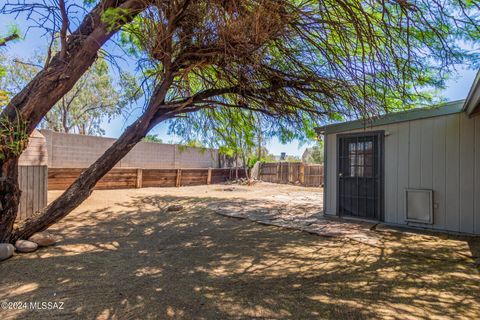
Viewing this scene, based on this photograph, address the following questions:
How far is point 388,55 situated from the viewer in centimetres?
291

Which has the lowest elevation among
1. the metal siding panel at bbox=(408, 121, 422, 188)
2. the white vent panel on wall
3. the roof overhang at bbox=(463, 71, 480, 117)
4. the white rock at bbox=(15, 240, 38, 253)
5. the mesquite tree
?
the white rock at bbox=(15, 240, 38, 253)

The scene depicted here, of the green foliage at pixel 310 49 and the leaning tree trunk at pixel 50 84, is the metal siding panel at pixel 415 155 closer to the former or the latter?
the green foliage at pixel 310 49

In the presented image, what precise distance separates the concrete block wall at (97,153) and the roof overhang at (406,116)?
3.50 meters

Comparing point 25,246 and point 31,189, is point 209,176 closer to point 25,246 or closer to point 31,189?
point 31,189

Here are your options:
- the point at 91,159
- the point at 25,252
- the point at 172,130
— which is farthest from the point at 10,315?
the point at 91,159

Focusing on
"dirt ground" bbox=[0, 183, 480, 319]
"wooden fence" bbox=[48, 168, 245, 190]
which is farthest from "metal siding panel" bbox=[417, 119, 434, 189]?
"wooden fence" bbox=[48, 168, 245, 190]

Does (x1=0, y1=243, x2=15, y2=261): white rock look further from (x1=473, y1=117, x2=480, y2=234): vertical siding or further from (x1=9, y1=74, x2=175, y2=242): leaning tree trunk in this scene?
(x1=473, y1=117, x2=480, y2=234): vertical siding

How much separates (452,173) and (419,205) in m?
0.74

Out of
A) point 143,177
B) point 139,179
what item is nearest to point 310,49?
point 139,179

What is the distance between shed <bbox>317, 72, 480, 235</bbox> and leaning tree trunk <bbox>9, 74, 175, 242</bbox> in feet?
11.7

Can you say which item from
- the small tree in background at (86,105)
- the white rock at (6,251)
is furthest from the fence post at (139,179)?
the white rock at (6,251)

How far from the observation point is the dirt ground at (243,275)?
1.99 metres

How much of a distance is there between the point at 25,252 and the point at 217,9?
12.2 ft

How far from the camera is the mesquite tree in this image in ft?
8.24
